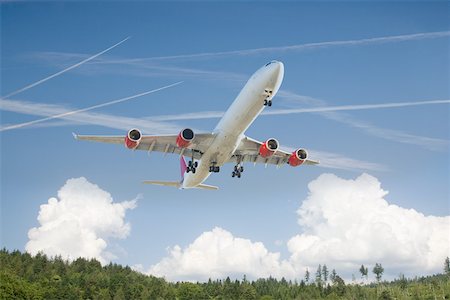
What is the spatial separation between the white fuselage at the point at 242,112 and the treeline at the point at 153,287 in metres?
107

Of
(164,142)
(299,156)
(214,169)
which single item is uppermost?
(164,142)

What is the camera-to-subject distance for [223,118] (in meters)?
45.7

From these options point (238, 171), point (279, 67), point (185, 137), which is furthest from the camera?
point (238, 171)

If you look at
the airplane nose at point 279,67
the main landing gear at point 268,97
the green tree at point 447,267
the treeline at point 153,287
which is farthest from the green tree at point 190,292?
the airplane nose at point 279,67

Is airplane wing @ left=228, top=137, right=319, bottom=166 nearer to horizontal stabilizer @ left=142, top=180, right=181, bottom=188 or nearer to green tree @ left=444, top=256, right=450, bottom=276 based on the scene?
horizontal stabilizer @ left=142, top=180, right=181, bottom=188

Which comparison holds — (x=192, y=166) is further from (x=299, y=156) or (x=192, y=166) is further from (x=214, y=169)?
(x=299, y=156)

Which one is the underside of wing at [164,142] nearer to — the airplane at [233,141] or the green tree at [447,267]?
the airplane at [233,141]

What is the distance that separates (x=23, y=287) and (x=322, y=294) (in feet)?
280

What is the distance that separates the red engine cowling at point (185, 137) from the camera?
1806 inches

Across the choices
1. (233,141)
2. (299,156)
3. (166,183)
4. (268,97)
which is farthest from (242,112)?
(166,183)

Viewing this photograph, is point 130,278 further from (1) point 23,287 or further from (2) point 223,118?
(2) point 223,118

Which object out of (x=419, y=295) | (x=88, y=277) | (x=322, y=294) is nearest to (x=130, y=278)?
(x=88, y=277)

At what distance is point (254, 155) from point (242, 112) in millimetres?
11823

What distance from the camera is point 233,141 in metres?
45.2
